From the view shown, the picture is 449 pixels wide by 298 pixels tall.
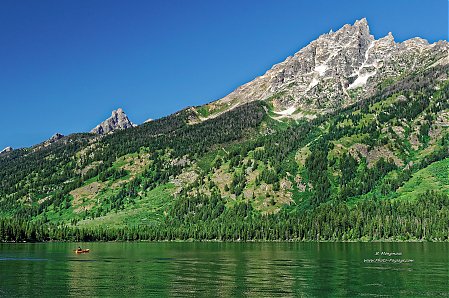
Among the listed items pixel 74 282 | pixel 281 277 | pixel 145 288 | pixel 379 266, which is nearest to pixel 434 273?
pixel 379 266

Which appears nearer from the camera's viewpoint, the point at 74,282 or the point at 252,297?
the point at 252,297

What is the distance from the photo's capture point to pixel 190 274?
119 metres

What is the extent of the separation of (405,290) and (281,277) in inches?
1079

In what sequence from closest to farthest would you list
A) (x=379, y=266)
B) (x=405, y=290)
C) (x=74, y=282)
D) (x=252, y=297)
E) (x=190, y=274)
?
(x=252, y=297) → (x=405, y=290) → (x=74, y=282) → (x=190, y=274) → (x=379, y=266)

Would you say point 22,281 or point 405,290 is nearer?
point 405,290

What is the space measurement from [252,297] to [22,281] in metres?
49.9

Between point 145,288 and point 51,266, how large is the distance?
179 feet

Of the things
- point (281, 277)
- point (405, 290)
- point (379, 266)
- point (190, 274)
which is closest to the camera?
point (405, 290)

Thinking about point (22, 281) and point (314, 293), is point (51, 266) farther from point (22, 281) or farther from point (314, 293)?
point (314, 293)

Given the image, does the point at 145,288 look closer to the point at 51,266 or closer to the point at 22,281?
the point at 22,281

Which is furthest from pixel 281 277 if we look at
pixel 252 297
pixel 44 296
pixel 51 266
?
pixel 51 266

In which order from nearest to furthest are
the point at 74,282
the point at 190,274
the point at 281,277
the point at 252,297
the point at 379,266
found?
the point at 252,297 < the point at 74,282 < the point at 281,277 < the point at 190,274 < the point at 379,266

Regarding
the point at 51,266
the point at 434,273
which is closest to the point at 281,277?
the point at 434,273

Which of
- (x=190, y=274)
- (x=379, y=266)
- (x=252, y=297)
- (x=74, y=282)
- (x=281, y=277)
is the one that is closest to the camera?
(x=252, y=297)
